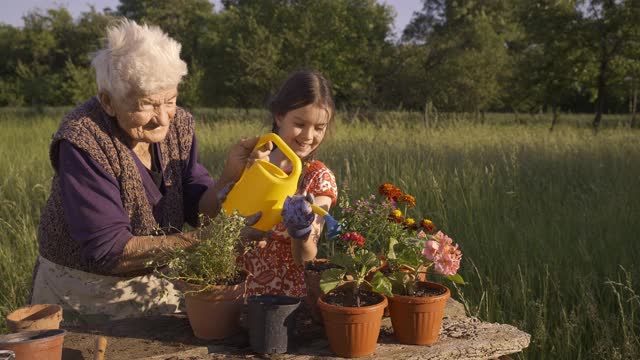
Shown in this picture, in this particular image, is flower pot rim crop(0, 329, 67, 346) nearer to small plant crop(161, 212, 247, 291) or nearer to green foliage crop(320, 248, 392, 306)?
small plant crop(161, 212, 247, 291)

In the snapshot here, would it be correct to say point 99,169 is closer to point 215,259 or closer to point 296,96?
point 215,259

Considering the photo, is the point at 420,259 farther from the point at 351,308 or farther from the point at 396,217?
the point at 351,308

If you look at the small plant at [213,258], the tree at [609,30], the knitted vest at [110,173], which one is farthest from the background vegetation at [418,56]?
the small plant at [213,258]

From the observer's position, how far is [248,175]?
59.2 inches

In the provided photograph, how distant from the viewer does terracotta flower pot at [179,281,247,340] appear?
140cm

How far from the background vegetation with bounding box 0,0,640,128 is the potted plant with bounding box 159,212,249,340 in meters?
16.9

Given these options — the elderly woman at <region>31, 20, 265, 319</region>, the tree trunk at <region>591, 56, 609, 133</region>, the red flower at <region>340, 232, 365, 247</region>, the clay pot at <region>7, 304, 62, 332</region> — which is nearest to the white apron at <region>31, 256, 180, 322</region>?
the elderly woman at <region>31, 20, 265, 319</region>

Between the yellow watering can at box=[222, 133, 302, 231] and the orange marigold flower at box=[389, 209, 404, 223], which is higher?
the yellow watering can at box=[222, 133, 302, 231]

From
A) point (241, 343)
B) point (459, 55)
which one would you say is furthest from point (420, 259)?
point (459, 55)

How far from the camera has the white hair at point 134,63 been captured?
1669 mm

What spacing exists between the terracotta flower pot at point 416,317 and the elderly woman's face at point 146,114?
96cm

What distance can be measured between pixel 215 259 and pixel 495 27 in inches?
1211

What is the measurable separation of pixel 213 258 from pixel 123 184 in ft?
1.82

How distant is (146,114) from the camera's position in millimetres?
1744
